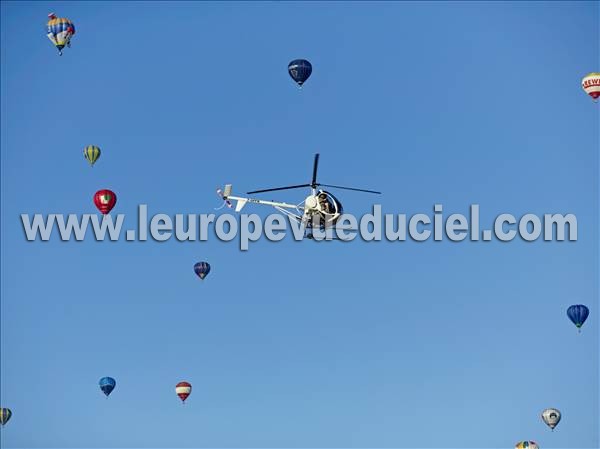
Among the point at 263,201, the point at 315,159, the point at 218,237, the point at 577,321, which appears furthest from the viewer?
the point at 577,321

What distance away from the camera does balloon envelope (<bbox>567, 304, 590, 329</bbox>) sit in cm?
11988

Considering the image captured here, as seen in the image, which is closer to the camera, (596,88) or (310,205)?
(310,205)

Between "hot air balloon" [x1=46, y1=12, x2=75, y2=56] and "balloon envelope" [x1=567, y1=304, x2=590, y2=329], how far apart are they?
46.8 metres

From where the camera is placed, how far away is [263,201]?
10381cm

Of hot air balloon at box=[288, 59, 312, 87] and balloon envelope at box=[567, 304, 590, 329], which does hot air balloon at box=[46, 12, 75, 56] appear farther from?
balloon envelope at box=[567, 304, 590, 329]

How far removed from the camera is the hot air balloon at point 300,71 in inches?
4542

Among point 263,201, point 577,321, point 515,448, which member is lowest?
point 515,448

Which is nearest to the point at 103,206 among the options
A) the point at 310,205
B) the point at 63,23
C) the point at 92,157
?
the point at 92,157

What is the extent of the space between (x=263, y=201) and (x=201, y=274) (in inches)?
941

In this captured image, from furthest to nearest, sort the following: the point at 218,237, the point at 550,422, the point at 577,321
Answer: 1. the point at 550,422
2. the point at 577,321
3. the point at 218,237

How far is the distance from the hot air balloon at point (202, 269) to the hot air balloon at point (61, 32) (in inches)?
844

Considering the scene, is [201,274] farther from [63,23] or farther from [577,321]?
[577,321]

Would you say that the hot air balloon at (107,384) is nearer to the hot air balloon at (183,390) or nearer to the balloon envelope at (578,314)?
the hot air balloon at (183,390)

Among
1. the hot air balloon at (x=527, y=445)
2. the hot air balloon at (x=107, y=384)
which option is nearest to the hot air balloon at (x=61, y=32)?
the hot air balloon at (x=107, y=384)
